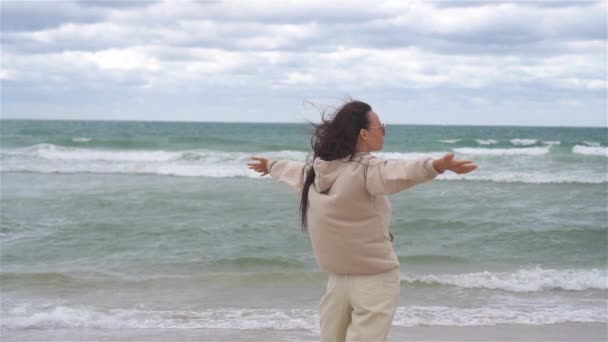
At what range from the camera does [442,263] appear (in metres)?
8.66

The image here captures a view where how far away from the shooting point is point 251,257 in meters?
8.82

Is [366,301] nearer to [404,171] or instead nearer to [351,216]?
[351,216]

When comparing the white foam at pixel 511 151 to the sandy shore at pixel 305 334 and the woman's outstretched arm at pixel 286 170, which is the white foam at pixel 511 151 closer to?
the sandy shore at pixel 305 334

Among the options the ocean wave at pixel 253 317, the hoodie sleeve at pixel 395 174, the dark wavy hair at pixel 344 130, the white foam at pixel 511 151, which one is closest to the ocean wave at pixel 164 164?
the white foam at pixel 511 151

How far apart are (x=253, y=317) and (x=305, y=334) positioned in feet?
2.34

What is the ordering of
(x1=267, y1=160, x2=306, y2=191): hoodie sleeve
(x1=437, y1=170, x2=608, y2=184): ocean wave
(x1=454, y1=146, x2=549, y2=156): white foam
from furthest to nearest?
(x1=454, y1=146, x2=549, y2=156): white foam, (x1=437, y1=170, x2=608, y2=184): ocean wave, (x1=267, y1=160, x2=306, y2=191): hoodie sleeve

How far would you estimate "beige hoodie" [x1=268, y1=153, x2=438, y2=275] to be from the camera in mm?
2643

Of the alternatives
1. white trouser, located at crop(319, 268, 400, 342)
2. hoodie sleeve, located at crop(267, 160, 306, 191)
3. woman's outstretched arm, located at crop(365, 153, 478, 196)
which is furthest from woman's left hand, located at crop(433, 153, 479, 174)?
hoodie sleeve, located at crop(267, 160, 306, 191)

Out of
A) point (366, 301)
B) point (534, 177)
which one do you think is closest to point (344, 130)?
point (366, 301)

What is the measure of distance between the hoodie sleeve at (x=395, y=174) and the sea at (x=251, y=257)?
417 millimetres

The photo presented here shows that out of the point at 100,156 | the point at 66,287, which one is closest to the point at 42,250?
the point at 66,287

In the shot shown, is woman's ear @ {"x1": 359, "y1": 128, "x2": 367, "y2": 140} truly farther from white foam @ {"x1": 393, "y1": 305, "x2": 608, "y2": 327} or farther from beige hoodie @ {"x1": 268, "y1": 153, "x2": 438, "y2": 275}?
white foam @ {"x1": 393, "y1": 305, "x2": 608, "y2": 327}

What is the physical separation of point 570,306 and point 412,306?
59.7 inches

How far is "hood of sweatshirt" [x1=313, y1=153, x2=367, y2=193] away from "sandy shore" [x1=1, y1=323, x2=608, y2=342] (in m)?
2.99
